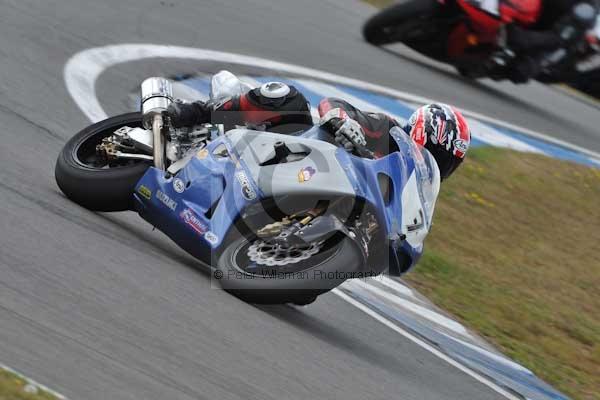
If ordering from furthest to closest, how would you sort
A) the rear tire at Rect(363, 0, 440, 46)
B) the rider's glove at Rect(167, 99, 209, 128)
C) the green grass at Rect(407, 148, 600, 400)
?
1. the rear tire at Rect(363, 0, 440, 46)
2. the green grass at Rect(407, 148, 600, 400)
3. the rider's glove at Rect(167, 99, 209, 128)

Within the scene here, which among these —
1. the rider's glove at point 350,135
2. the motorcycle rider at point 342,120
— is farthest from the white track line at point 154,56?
the rider's glove at point 350,135

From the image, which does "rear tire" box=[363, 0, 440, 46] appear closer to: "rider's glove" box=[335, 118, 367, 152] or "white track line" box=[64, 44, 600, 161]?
"white track line" box=[64, 44, 600, 161]

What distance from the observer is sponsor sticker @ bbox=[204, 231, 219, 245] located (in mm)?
5777

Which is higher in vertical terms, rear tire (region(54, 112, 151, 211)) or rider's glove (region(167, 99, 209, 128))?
rider's glove (region(167, 99, 209, 128))

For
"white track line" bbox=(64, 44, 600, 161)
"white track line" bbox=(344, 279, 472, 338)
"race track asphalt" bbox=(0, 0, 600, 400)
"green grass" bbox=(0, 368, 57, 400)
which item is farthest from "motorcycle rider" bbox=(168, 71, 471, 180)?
"green grass" bbox=(0, 368, 57, 400)

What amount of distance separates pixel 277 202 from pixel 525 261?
15.1 ft

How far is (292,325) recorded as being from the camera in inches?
225

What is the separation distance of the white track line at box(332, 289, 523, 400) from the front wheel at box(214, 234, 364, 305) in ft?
3.29

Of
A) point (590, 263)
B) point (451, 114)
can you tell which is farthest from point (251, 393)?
point (590, 263)

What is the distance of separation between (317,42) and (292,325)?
759cm

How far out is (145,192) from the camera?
611 cm

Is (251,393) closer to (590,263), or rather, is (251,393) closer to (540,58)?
(590,263)

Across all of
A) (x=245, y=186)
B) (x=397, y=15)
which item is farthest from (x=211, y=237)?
(x=397, y=15)

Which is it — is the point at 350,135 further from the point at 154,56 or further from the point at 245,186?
the point at 154,56
